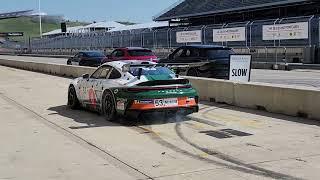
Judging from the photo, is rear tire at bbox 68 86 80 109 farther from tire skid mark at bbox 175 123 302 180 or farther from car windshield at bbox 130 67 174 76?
tire skid mark at bbox 175 123 302 180

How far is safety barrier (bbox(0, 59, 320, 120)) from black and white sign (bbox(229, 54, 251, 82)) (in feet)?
5.21

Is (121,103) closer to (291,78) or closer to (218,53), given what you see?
(218,53)

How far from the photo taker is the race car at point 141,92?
11672 millimetres

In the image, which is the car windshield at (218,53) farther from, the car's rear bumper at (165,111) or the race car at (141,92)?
the car's rear bumper at (165,111)

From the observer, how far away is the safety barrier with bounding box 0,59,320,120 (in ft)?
39.1

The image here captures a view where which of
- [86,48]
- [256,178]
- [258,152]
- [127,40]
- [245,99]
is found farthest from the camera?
[86,48]

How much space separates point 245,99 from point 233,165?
256 inches

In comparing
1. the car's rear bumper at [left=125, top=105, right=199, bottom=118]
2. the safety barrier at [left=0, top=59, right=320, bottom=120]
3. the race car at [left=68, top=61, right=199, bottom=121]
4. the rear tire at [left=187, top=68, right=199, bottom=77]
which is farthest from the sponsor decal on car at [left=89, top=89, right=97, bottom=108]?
the rear tire at [left=187, top=68, right=199, bottom=77]

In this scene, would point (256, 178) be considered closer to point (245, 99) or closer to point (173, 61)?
point (245, 99)

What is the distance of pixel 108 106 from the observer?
1252cm

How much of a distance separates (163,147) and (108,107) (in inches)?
133

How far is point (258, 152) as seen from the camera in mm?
8719

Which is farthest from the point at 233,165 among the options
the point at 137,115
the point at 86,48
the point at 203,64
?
the point at 86,48

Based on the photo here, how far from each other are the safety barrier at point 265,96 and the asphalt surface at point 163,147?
32 cm
